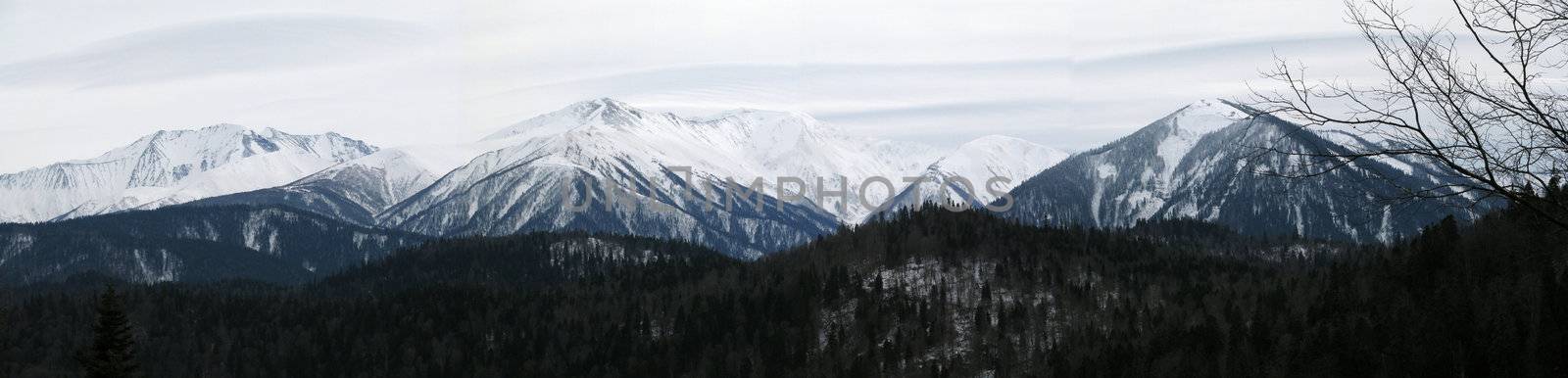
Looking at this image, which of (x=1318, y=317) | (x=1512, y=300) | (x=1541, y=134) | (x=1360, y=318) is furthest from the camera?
(x=1318, y=317)

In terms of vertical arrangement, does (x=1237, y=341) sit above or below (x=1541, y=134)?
below

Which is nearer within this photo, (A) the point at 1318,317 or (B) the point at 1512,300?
(B) the point at 1512,300

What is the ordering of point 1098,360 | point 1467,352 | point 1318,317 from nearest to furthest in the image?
point 1467,352
point 1318,317
point 1098,360

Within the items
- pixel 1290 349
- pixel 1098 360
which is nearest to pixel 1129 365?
pixel 1098 360

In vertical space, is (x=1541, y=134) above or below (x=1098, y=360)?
above

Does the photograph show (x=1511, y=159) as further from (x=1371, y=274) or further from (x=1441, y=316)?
(x=1371, y=274)

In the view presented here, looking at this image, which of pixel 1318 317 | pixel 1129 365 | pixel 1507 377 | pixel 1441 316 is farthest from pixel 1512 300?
pixel 1129 365

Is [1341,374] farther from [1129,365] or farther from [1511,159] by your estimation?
[1511,159]

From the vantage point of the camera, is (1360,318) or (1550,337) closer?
(1550,337)

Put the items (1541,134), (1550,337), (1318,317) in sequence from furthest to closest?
(1318,317) → (1550,337) → (1541,134)
